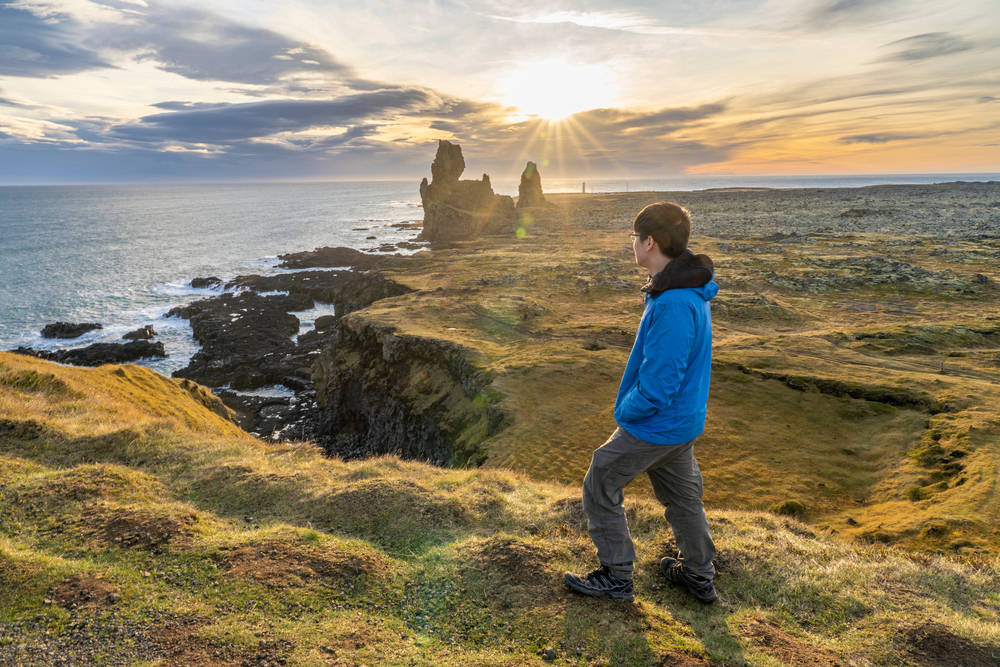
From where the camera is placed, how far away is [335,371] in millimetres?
31344

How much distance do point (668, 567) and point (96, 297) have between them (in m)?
78.4

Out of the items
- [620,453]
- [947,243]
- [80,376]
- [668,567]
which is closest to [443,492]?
[668,567]

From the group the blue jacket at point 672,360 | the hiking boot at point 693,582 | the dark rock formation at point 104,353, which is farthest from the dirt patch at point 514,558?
the dark rock formation at point 104,353

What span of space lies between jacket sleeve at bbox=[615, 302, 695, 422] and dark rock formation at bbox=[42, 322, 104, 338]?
62.0 metres

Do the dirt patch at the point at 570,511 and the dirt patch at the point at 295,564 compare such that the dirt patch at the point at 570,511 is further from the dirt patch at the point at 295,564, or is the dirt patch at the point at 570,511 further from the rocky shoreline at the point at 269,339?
the rocky shoreline at the point at 269,339

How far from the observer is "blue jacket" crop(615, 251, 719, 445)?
4.72 m

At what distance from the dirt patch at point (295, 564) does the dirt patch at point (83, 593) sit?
3.92 feet

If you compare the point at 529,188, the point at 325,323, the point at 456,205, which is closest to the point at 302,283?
the point at 325,323

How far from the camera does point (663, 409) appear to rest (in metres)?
4.94

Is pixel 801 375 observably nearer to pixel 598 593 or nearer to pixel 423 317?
pixel 598 593

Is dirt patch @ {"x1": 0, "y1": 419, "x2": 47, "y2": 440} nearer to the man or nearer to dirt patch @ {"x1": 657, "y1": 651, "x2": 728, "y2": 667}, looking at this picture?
the man

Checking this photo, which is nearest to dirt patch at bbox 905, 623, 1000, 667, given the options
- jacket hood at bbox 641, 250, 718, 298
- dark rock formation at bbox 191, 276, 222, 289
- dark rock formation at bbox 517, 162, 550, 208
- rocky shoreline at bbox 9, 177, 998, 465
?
jacket hood at bbox 641, 250, 718, 298

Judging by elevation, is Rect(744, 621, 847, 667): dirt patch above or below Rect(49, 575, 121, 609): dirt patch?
below

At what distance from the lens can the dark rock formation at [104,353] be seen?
136ft
